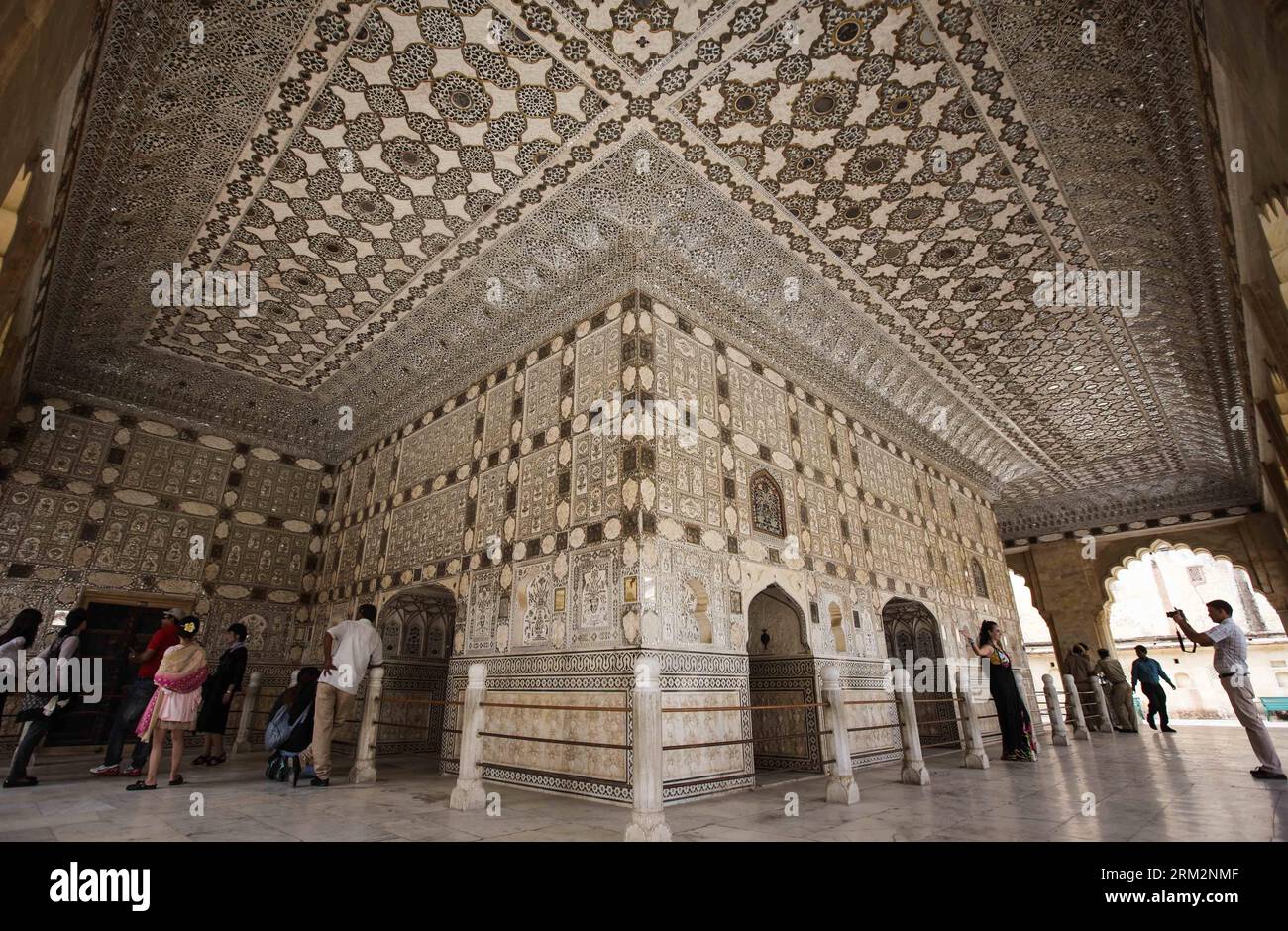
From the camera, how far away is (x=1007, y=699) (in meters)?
6.09

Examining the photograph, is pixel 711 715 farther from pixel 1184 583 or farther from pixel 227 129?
pixel 1184 583

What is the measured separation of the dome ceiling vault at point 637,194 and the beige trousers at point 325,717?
171 inches

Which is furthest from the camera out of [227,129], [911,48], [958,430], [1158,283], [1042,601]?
[1042,601]

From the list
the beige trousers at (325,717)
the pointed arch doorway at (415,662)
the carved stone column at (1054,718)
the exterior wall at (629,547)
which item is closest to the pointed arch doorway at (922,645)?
the exterior wall at (629,547)

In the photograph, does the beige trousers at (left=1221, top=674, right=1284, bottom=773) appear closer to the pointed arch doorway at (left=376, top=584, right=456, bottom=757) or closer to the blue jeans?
the pointed arch doorway at (left=376, top=584, right=456, bottom=757)

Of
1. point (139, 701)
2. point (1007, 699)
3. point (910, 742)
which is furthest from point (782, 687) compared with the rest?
point (139, 701)

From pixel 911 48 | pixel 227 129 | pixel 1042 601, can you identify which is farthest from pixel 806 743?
pixel 1042 601

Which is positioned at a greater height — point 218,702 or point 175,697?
point 175,697

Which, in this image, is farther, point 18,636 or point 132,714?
point 132,714

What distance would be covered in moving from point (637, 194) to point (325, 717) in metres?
5.23

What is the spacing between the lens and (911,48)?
14.5 ft

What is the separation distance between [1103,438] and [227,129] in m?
13.6

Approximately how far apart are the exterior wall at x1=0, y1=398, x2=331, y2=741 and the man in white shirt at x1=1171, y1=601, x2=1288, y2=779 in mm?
10698

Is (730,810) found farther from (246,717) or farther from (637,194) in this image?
(246,717)
